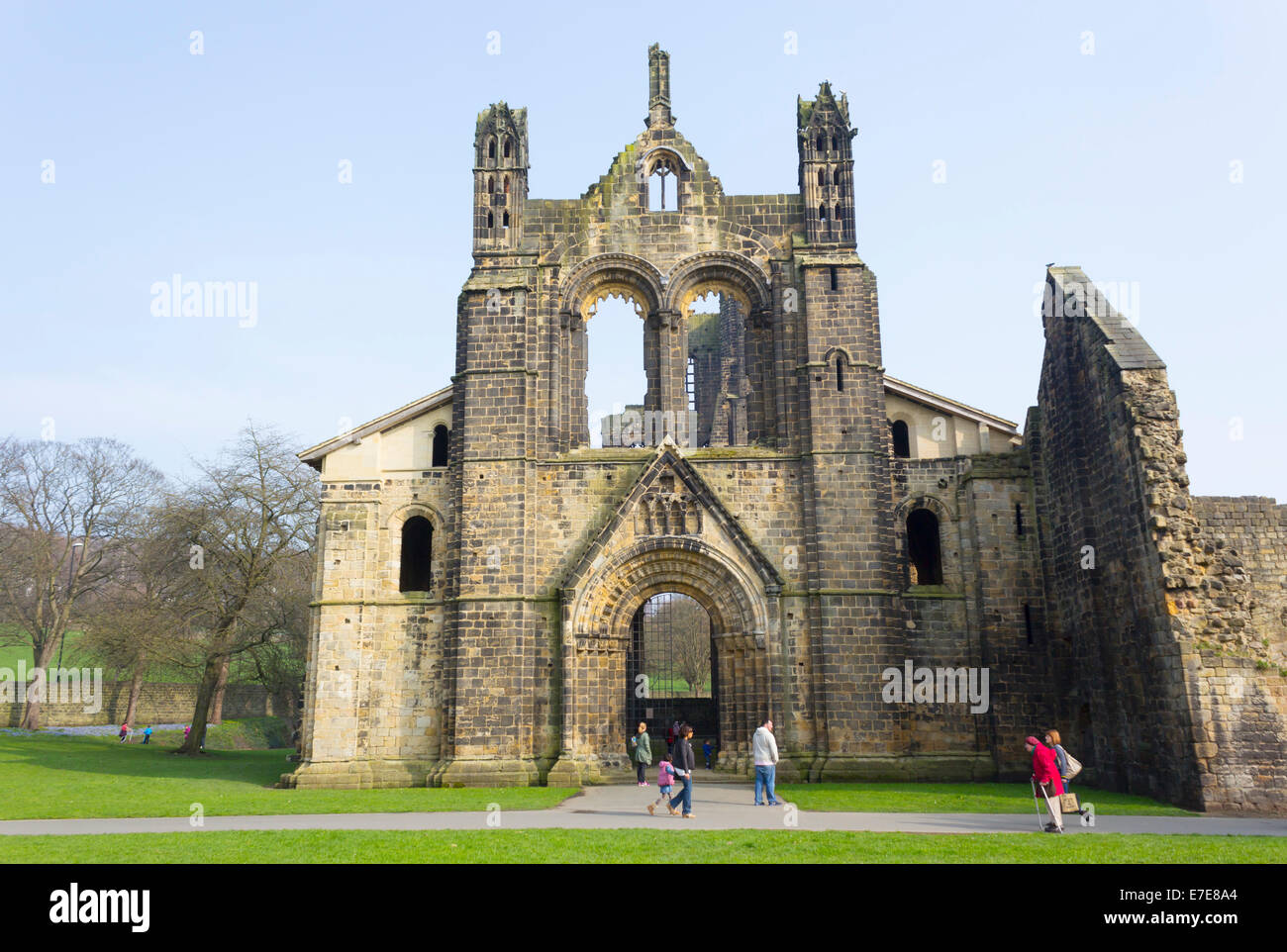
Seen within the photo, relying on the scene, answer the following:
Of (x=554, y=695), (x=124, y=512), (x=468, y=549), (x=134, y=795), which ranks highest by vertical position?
(x=124, y=512)

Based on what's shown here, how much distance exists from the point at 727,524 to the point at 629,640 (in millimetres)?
3709

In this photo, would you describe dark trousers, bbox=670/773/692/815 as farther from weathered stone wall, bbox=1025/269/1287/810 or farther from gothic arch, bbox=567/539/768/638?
weathered stone wall, bbox=1025/269/1287/810

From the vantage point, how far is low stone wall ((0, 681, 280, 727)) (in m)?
42.4

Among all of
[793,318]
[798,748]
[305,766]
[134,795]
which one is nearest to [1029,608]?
[798,748]

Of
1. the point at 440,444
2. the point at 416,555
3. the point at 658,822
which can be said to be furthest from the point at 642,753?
the point at 440,444

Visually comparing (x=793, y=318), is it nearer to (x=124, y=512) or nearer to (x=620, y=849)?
(x=620, y=849)

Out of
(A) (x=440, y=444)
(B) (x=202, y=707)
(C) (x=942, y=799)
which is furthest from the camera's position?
(B) (x=202, y=707)

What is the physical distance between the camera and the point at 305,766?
22.3 meters

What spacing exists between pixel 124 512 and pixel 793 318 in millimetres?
35839

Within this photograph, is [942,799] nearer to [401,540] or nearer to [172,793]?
[401,540]

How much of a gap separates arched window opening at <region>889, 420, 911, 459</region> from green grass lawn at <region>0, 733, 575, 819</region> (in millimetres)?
11669

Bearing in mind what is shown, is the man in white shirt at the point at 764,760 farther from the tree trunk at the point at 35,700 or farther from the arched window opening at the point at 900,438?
the tree trunk at the point at 35,700

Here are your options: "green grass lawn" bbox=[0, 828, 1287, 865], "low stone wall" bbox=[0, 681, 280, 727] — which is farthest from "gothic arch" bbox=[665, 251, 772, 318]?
"low stone wall" bbox=[0, 681, 280, 727]

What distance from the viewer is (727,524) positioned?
75.6 feet
